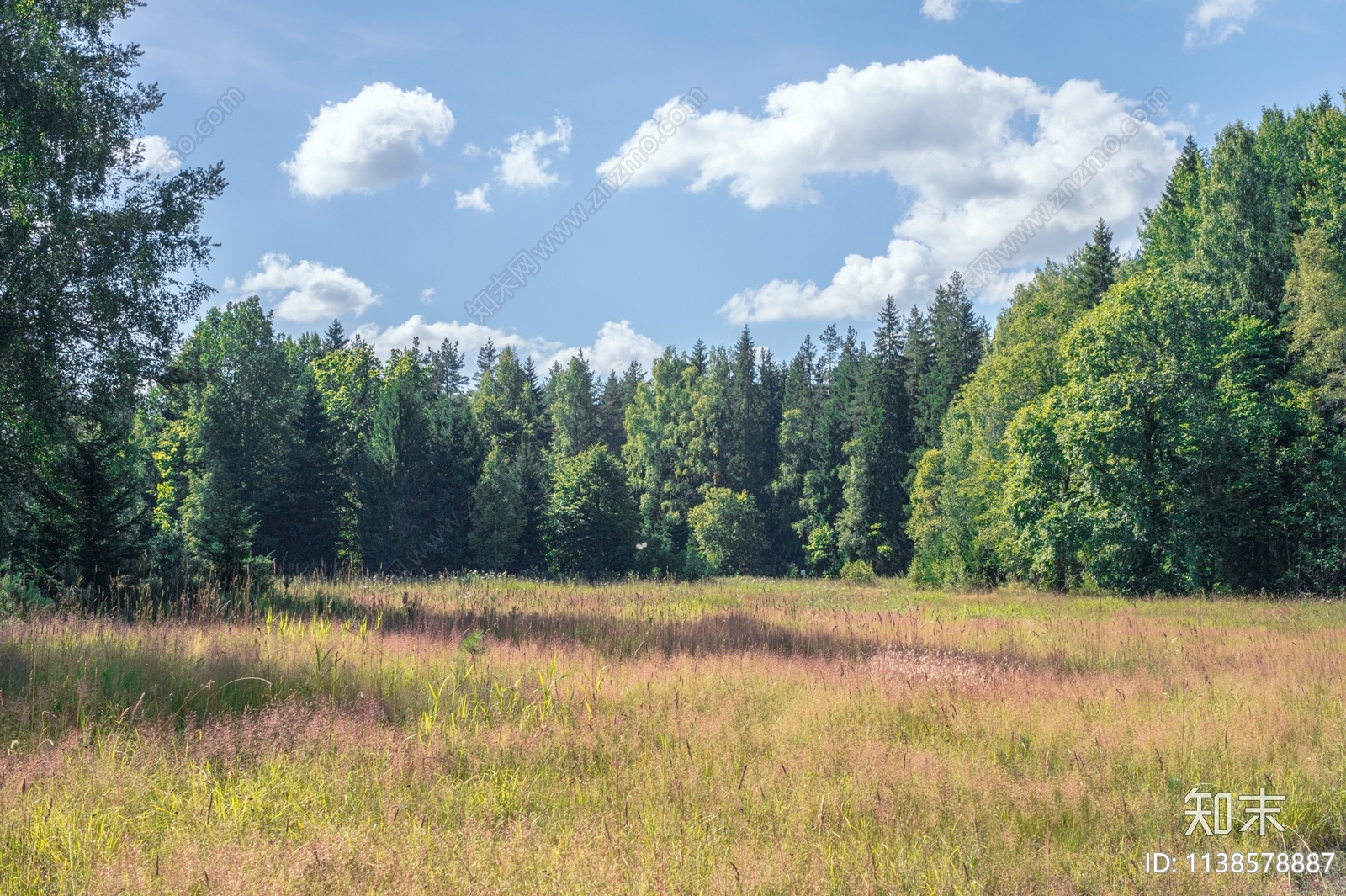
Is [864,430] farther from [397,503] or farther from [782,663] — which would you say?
[782,663]

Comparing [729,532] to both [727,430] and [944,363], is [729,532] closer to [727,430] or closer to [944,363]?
[727,430]

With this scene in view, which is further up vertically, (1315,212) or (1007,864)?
(1315,212)

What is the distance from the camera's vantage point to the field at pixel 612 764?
394cm

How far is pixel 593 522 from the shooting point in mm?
43438

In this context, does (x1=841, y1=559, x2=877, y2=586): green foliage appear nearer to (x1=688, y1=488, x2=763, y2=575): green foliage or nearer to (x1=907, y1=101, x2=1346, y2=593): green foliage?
(x1=688, y1=488, x2=763, y2=575): green foliage

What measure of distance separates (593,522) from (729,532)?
16.7 metres

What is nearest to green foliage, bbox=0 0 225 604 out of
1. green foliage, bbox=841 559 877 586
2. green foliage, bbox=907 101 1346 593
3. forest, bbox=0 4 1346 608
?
forest, bbox=0 4 1346 608

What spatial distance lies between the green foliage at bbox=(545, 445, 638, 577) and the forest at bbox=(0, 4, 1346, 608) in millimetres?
180

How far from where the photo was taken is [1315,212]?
26.9 metres

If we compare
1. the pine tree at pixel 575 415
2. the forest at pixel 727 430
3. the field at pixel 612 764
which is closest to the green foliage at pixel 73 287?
the forest at pixel 727 430

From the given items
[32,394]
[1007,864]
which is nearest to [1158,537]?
[1007,864]

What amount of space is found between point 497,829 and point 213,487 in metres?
38.1

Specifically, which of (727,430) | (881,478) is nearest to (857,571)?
(881,478)

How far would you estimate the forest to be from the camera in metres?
14.3
